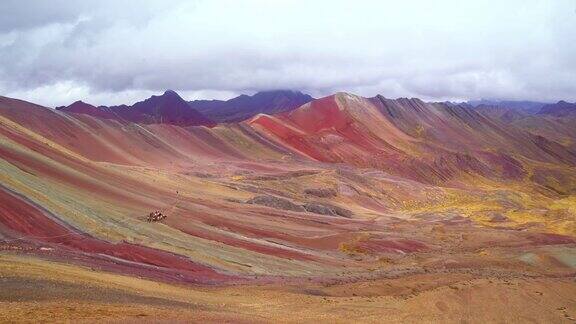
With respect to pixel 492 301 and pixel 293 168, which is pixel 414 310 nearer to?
pixel 492 301

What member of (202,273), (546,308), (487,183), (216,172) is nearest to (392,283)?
(546,308)

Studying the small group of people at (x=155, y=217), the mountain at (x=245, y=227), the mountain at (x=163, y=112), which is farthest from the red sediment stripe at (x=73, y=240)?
the mountain at (x=163, y=112)

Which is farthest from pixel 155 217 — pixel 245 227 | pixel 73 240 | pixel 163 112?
pixel 163 112

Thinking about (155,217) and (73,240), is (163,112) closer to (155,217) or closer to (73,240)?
(155,217)

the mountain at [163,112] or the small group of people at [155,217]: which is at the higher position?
the mountain at [163,112]

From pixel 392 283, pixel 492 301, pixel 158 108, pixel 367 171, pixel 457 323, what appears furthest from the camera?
pixel 158 108

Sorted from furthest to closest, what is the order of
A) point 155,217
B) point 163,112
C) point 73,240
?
point 163,112
point 155,217
point 73,240

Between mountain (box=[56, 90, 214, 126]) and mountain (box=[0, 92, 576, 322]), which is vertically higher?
mountain (box=[56, 90, 214, 126])

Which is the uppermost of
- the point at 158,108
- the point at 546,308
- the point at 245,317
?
the point at 158,108

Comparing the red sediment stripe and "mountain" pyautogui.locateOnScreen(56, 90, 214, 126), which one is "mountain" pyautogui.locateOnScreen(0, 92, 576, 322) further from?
"mountain" pyautogui.locateOnScreen(56, 90, 214, 126)

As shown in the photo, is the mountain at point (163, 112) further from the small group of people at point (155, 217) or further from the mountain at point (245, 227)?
the small group of people at point (155, 217)

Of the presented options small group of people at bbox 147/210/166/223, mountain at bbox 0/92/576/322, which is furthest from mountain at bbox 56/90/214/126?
small group of people at bbox 147/210/166/223
